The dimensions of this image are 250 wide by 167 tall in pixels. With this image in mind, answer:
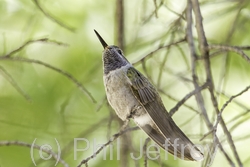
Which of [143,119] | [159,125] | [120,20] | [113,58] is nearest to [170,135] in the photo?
[159,125]

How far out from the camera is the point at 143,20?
3.11 meters

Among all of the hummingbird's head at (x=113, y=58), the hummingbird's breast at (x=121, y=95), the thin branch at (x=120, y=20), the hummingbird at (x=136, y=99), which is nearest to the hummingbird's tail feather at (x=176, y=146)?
the hummingbird at (x=136, y=99)

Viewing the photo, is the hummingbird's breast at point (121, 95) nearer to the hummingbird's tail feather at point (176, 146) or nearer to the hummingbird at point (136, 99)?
the hummingbird at point (136, 99)

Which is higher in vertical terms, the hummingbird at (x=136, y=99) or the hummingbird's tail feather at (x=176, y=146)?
the hummingbird at (x=136, y=99)

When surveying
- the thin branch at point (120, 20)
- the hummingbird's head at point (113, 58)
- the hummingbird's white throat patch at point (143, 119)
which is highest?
the thin branch at point (120, 20)

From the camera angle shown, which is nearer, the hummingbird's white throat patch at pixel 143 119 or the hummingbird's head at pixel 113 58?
the hummingbird's white throat patch at pixel 143 119

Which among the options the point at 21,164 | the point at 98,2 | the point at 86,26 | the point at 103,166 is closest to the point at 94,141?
the point at 103,166

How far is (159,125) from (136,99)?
287 millimetres

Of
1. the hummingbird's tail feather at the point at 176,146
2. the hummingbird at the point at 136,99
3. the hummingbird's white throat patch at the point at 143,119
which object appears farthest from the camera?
the hummingbird's white throat patch at the point at 143,119

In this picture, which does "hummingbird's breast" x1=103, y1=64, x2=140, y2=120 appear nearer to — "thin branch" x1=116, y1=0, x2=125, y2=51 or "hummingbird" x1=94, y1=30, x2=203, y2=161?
"hummingbird" x1=94, y1=30, x2=203, y2=161

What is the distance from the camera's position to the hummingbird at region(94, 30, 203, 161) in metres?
2.39

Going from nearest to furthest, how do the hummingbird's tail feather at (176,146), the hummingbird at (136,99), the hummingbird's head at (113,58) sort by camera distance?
1. the hummingbird's tail feather at (176,146)
2. the hummingbird at (136,99)
3. the hummingbird's head at (113,58)

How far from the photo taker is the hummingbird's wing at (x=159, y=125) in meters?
2.24

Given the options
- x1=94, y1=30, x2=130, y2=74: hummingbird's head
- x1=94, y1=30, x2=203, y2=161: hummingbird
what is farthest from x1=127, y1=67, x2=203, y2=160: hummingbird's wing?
x1=94, y1=30, x2=130, y2=74: hummingbird's head
